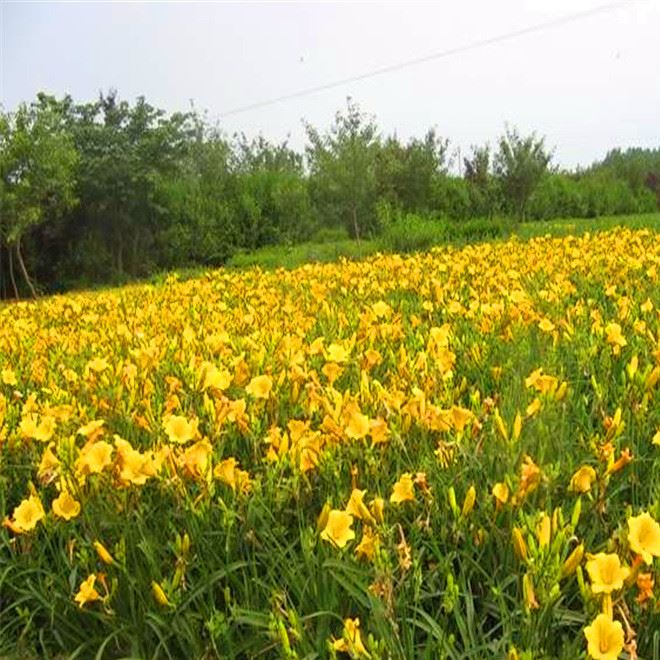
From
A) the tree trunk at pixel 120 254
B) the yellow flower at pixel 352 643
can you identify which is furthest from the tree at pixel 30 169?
the yellow flower at pixel 352 643

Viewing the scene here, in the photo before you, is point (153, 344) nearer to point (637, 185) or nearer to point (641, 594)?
point (641, 594)

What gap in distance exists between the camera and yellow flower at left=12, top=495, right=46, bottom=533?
1808 mm

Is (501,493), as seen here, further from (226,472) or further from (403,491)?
(226,472)

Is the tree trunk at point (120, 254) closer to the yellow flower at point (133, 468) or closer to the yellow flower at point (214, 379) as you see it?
the yellow flower at point (214, 379)

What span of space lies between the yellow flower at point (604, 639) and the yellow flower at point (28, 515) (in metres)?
1.23

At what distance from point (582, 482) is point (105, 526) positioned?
1.07 m

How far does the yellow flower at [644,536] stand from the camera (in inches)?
51.2

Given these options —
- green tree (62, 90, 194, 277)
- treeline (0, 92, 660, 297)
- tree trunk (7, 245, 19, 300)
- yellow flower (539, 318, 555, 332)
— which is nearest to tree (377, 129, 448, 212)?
treeline (0, 92, 660, 297)

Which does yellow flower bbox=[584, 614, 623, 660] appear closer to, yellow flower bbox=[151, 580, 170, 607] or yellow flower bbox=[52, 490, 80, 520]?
yellow flower bbox=[151, 580, 170, 607]

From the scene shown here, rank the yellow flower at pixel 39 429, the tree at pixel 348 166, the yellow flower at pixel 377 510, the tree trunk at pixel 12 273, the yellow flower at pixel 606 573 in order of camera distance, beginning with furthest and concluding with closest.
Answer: the tree trunk at pixel 12 273, the tree at pixel 348 166, the yellow flower at pixel 39 429, the yellow flower at pixel 377 510, the yellow flower at pixel 606 573

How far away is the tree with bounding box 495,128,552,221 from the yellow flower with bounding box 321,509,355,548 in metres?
21.8

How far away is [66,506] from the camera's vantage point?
5.99ft

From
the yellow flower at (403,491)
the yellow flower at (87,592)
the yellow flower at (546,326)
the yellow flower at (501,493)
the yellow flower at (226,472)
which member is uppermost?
the yellow flower at (546,326)

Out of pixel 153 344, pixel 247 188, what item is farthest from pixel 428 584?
pixel 247 188
